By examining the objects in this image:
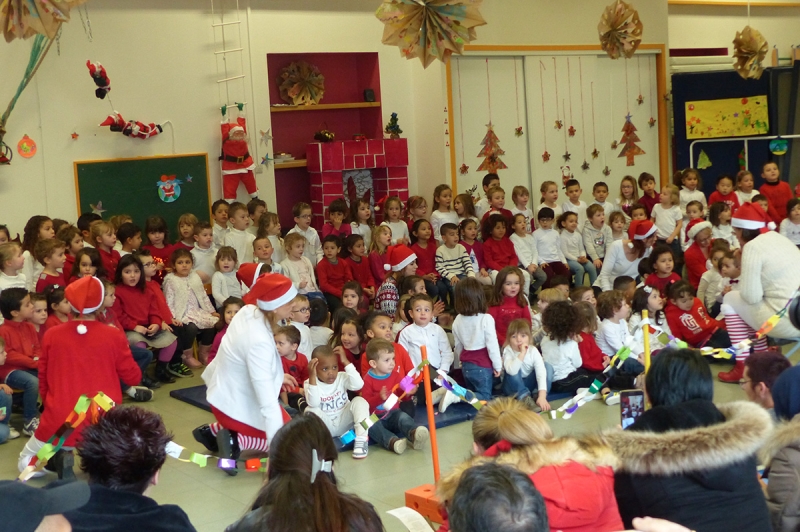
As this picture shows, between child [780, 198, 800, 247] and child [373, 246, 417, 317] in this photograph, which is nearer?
child [373, 246, 417, 317]

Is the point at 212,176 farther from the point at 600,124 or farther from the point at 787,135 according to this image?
the point at 787,135

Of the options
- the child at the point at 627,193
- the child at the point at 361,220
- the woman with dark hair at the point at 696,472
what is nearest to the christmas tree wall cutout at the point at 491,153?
the child at the point at 627,193

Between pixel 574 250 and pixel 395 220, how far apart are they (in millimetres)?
2026

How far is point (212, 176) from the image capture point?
10344 millimetres

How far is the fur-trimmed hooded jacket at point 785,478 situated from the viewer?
328 centimetres

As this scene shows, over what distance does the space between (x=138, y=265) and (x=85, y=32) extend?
10.5 ft

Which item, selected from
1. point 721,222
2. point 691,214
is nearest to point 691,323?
point 721,222

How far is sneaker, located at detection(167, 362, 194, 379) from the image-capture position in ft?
26.5

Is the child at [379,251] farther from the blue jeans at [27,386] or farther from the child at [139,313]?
the blue jeans at [27,386]

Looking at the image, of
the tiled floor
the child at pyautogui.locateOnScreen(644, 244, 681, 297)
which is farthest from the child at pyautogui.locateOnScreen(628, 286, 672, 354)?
the tiled floor

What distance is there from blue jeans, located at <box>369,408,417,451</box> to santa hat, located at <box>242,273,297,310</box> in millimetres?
1353

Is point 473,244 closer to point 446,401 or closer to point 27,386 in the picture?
point 446,401

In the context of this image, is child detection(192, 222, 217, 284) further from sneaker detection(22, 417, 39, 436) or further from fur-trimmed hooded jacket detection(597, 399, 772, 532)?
fur-trimmed hooded jacket detection(597, 399, 772, 532)

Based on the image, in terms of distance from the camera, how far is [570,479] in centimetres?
296
